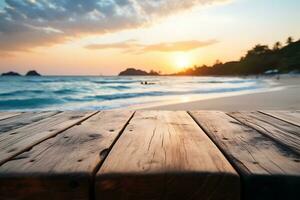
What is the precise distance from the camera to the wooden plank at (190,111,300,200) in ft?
2.67

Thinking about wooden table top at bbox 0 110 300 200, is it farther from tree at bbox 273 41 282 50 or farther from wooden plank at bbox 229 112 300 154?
tree at bbox 273 41 282 50

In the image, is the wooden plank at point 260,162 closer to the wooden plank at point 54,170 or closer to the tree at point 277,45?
the wooden plank at point 54,170

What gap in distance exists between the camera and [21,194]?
824mm

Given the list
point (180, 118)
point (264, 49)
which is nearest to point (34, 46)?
point (180, 118)

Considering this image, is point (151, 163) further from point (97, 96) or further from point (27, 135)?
point (97, 96)

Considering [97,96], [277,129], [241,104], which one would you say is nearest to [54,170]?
[277,129]

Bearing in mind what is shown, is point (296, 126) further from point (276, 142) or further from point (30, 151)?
point (30, 151)

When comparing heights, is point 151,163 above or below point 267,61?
above

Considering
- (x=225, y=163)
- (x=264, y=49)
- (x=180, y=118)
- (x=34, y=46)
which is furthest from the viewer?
(x=264, y=49)

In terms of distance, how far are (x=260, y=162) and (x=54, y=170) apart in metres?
0.65

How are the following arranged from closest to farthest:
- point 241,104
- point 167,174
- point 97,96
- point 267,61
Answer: point 167,174
point 241,104
point 97,96
point 267,61

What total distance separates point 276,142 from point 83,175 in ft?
2.84

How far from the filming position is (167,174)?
32.8 inches

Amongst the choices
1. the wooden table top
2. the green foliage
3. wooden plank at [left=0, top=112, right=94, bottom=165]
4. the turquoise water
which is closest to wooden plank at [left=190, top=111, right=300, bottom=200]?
the wooden table top
